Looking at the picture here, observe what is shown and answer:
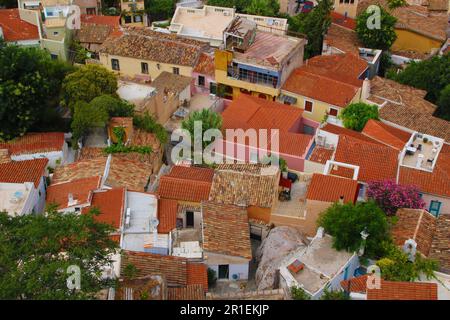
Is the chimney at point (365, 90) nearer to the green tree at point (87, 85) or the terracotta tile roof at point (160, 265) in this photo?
the green tree at point (87, 85)

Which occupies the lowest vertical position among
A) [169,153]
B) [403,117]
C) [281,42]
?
[169,153]

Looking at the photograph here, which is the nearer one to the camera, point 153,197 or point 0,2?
point 153,197

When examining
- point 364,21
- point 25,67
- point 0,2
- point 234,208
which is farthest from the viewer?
point 0,2

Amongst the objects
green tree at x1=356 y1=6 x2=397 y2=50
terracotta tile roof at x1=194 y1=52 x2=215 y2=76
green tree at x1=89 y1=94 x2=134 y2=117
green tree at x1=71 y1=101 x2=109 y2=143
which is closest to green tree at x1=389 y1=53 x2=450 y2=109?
green tree at x1=356 y1=6 x2=397 y2=50

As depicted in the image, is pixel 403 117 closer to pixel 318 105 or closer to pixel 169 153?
pixel 318 105

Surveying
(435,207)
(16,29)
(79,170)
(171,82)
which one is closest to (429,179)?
(435,207)

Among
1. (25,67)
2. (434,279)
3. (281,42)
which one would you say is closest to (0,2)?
(25,67)

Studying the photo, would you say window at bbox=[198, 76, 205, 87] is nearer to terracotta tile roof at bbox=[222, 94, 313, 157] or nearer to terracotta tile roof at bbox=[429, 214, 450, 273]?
terracotta tile roof at bbox=[222, 94, 313, 157]

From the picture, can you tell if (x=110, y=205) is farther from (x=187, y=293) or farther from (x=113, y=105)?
(x=113, y=105)
